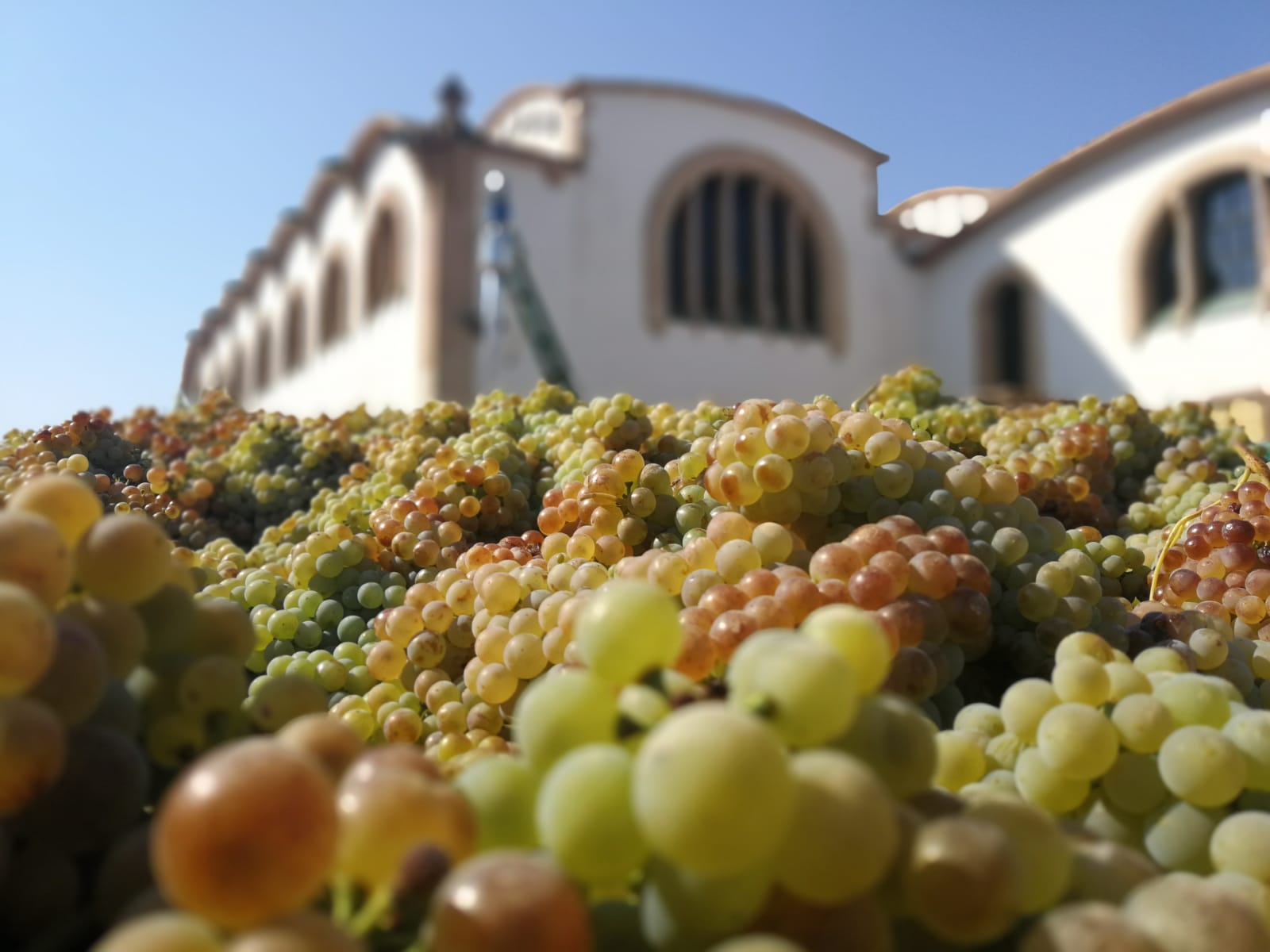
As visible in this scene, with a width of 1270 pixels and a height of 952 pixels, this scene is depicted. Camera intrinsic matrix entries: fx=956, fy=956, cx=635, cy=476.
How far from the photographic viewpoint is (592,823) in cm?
33

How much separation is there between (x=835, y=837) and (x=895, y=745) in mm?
76

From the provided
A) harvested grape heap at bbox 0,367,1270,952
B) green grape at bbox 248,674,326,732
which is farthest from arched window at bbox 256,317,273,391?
green grape at bbox 248,674,326,732

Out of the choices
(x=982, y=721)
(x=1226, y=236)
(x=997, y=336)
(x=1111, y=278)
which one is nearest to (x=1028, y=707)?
(x=982, y=721)

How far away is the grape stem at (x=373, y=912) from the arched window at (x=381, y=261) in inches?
381

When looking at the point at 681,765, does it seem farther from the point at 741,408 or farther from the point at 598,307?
the point at 598,307

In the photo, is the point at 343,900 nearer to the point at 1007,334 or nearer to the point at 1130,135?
the point at 1130,135

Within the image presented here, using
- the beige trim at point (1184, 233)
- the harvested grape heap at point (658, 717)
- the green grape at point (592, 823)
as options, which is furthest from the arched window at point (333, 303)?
the green grape at point (592, 823)

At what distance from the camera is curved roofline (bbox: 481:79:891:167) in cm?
968

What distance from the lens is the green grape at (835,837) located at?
13.2 inches

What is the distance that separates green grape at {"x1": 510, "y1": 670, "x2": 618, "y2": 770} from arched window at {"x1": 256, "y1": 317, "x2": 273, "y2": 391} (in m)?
15.3

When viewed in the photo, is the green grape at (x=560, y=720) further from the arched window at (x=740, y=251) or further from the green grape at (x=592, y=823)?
the arched window at (x=740, y=251)

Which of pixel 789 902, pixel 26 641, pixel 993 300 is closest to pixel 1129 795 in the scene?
pixel 789 902

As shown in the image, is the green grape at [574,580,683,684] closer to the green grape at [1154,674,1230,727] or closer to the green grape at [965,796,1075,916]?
the green grape at [965,796,1075,916]

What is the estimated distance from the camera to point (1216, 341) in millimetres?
7383
